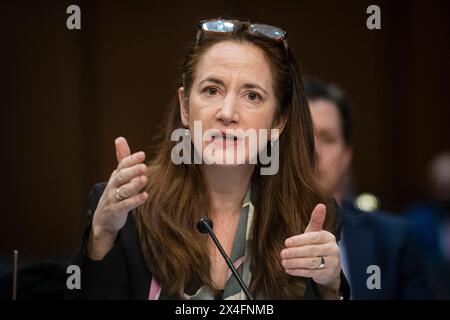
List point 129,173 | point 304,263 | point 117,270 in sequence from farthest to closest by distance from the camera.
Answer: point 117,270
point 304,263
point 129,173

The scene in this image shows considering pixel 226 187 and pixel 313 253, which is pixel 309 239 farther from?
pixel 226 187

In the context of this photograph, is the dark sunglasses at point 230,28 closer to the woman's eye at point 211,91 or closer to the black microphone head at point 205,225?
the woman's eye at point 211,91

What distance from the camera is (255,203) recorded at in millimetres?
1652

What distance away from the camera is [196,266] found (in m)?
1.56

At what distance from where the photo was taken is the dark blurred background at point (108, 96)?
148 inches

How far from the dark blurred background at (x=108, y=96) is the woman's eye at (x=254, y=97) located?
1.71 metres

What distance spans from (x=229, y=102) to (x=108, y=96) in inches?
98.7

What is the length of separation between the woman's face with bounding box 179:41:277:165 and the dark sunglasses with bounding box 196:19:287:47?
0.10ft

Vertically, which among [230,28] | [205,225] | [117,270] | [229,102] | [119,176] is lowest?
[117,270]

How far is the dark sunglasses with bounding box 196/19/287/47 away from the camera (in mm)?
1571

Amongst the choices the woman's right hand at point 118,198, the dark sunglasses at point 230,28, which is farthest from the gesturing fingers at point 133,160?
the dark sunglasses at point 230,28

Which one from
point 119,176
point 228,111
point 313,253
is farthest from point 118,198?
point 313,253

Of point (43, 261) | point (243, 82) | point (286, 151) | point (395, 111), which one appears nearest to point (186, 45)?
point (243, 82)

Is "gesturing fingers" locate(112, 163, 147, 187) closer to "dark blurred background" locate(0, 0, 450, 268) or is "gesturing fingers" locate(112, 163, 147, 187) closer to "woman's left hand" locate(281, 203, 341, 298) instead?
"woman's left hand" locate(281, 203, 341, 298)
